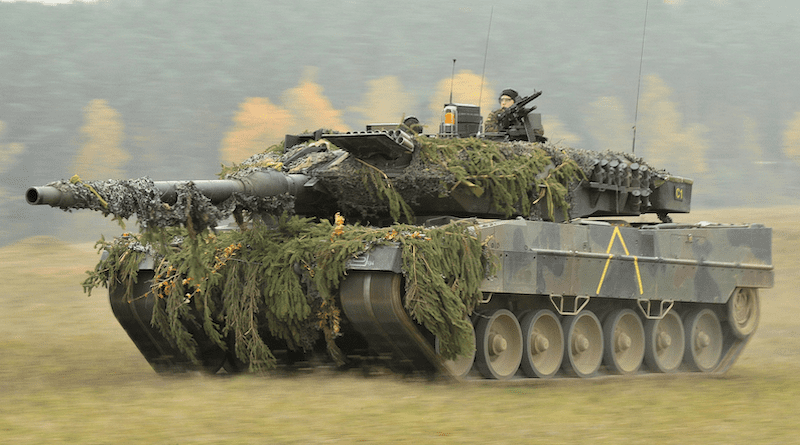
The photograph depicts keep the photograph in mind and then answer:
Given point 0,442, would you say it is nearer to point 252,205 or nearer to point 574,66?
point 252,205

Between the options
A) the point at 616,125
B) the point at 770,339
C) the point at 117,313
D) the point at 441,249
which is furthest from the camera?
the point at 616,125

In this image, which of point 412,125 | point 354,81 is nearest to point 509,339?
point 412,125

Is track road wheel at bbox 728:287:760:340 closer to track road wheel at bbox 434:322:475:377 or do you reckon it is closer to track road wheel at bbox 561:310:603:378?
track road wheel at bbox 561:310:603:378

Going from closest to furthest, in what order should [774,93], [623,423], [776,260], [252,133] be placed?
[623,423] < [776,260] < [252,133] < [774,93]

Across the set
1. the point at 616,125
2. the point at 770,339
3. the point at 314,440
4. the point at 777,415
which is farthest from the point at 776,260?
the point at 314,440

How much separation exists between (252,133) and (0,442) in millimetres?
27955

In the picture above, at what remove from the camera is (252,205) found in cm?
1055

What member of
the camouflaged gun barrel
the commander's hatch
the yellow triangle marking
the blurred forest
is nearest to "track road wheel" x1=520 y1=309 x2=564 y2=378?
the yellow triangle marking

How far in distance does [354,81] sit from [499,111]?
79.7 ft

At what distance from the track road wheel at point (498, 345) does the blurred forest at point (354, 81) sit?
68.3 feet

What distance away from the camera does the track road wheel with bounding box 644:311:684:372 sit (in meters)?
13.5

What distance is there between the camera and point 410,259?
393 inches

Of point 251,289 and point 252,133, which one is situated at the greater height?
point 252,133

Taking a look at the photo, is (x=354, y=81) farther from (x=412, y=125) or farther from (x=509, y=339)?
(x=509, y=339)
